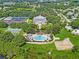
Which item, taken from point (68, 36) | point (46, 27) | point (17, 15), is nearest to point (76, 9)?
point (17, 15)

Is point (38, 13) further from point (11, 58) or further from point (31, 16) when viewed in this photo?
point (11, 58)

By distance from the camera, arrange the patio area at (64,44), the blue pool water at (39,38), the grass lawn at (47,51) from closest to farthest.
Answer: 1. the grass lawn at (47,51)
2. the patio area at (64,44)
3. the blue pool water at (39,38)

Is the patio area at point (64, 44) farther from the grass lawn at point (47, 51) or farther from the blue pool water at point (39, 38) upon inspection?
the blue pool water at point (39, 38)

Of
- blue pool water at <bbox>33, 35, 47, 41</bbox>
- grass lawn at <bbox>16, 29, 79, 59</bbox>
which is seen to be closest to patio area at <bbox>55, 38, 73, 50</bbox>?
grass lawn at <bbox>16, 29, 79, 59</bbox>

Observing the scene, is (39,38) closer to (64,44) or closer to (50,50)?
(64,44)

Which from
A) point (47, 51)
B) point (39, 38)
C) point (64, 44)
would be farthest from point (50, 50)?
point (39, 38)

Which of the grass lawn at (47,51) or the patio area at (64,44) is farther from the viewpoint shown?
the patio area at (64,44)

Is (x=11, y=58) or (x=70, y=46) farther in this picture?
(x=70, y=46)

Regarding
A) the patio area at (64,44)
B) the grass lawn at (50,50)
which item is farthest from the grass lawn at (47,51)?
the patio area at (64,44)

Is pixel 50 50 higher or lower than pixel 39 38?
higher

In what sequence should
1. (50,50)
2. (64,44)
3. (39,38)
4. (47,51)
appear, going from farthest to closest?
(39,38), (64,44), (50,50), (47,51)

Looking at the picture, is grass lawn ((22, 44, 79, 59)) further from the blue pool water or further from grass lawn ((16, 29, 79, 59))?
the blue pool water
